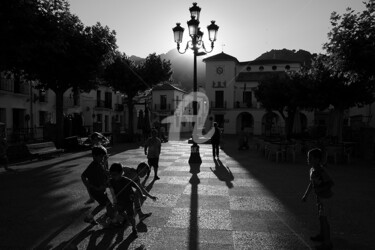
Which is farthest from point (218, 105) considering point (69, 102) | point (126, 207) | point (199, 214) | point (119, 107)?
point (126, 207)

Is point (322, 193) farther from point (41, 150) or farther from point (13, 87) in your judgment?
point (13, 87)

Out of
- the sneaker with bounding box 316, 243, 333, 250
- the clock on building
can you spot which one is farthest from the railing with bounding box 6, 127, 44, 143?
the clock on building

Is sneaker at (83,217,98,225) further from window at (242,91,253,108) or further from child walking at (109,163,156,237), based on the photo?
window at (242,91,253,108)

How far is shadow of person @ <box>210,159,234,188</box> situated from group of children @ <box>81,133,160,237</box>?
3.37m

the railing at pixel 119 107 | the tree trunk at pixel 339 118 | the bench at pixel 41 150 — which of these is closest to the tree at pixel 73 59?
the bench at pixel 41 150

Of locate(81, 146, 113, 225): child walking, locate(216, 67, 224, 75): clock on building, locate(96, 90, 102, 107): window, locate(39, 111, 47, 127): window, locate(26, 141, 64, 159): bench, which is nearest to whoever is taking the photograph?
locate(81, 146, 113, 225): child walking

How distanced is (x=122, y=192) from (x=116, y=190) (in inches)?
3.5

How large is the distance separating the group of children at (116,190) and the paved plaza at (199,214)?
0.20 metres

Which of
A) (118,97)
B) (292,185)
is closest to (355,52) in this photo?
(292,185)

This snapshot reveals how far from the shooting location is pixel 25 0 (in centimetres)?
849

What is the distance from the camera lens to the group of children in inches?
175

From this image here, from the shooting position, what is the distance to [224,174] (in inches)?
373

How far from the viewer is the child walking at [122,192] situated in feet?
14.4

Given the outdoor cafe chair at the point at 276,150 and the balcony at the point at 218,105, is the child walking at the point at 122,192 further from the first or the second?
the balcony at the point at 218,105
